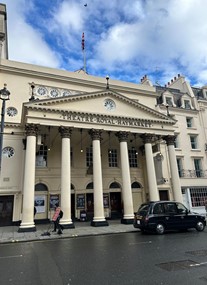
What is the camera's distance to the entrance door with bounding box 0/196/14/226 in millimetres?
18866

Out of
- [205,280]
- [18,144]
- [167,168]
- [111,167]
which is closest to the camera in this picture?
[205,280]

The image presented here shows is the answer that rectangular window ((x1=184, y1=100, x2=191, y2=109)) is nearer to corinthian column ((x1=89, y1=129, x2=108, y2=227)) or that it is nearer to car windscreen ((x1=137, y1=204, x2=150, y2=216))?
corinthian column ((x1=89, y1=129, x2=108, y2=227))

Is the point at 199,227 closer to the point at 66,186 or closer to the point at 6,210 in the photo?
the point at 66,186

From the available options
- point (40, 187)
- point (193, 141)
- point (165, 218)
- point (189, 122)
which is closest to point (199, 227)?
point (165, 218)

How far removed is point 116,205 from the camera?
23906 millimetres

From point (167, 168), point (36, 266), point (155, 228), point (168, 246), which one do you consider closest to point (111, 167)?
point (167, 168)

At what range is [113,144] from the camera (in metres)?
24.9

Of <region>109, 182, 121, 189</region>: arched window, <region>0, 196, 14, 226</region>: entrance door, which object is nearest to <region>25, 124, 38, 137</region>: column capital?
<region>0, 196, 14, 226</region>: entrance door

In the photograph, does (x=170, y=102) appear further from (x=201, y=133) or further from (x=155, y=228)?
(x=155, y=228)

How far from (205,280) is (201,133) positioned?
2684 centimetres

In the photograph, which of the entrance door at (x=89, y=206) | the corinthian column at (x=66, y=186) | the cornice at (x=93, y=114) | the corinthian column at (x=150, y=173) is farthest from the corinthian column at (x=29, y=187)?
the corinthian column at (x=150, y=173)

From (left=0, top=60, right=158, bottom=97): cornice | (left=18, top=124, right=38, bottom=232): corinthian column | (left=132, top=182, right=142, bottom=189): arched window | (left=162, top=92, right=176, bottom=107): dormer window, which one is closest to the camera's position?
(left=18, top=124, right=38, bottom=232): corinthian column

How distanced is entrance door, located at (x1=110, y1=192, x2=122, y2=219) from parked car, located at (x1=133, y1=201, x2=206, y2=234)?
10.3 metres

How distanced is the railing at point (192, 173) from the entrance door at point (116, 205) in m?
8.12
